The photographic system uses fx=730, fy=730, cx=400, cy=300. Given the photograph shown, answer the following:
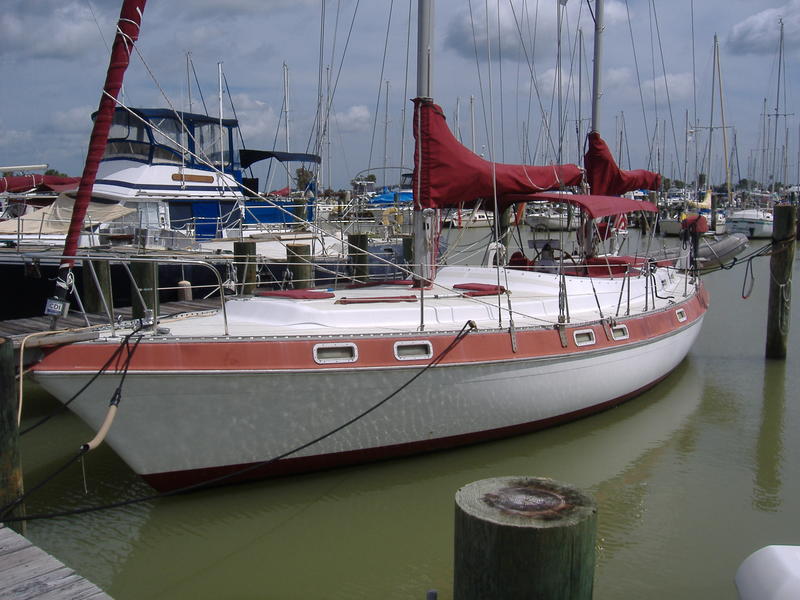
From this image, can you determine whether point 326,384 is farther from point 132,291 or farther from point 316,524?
point 132,291

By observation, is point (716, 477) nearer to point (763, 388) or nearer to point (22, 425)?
point (763, 388)

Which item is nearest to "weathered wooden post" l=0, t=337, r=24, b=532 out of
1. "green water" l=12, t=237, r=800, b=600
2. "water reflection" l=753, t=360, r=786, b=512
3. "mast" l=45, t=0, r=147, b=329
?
"green water" l=12, t=237, r=800, b=600

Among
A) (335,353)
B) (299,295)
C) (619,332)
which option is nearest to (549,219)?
(619,332)

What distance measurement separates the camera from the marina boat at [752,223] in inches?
1741

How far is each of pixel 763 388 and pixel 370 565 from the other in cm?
809

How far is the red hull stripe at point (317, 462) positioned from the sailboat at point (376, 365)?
0.02 meters

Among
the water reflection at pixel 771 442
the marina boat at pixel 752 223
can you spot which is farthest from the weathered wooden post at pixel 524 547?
the marina boat at pixel 752 223

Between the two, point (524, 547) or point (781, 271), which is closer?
point (524, 547)

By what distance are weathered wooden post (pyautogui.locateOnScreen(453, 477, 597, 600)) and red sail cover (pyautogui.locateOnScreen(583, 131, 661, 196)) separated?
401 inches

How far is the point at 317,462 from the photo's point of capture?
24.4ft

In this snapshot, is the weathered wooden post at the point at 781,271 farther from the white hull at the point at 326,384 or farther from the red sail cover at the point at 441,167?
the red sail cover at the point at 441,167

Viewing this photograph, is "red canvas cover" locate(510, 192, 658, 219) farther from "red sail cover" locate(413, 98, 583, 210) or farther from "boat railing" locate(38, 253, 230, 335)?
"boat railing" locate(38, 253, 230, 335)

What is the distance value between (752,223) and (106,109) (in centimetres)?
4499

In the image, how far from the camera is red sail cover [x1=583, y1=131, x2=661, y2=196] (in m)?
13.1
